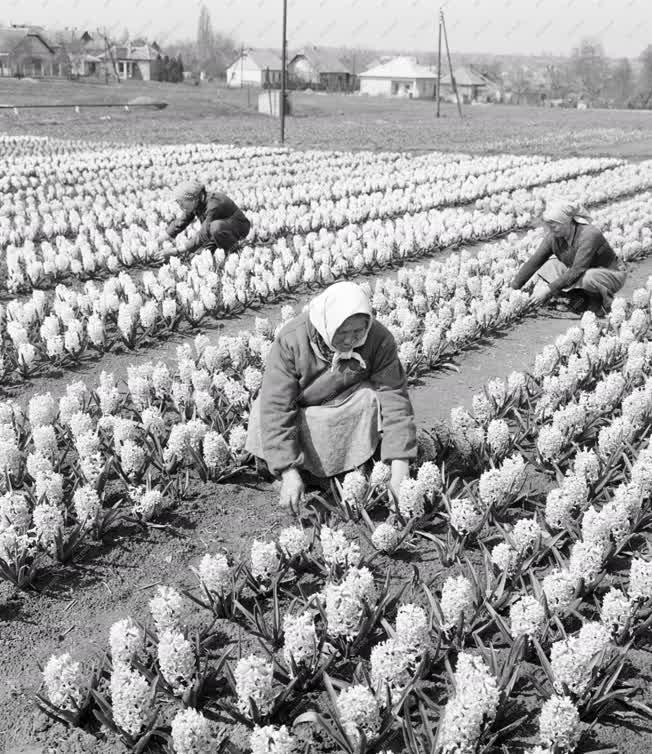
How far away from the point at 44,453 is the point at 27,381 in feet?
6.52

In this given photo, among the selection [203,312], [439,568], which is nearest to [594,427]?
[439,568]

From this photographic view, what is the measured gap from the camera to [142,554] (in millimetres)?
4379

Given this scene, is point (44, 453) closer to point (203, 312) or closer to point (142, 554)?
point (142, 554)

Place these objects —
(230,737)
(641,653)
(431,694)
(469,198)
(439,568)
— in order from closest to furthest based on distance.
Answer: (230,737)
(431,694)
(641,653)
(439,568)
(469,198)

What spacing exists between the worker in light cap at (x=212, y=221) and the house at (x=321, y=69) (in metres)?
87.3

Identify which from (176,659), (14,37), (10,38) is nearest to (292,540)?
(176,659)

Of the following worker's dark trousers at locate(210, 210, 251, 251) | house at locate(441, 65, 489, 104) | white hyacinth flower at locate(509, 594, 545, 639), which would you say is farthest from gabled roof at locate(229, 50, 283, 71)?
white hyacinth flower at locate(509, 594, 545, 639)

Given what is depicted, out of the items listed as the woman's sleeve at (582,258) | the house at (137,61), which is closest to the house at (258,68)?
the house at (137,61)

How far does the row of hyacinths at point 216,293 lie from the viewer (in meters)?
7.34

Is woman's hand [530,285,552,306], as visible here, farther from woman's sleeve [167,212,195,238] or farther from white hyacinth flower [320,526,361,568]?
white hyacinth flower [320,526,361,568]

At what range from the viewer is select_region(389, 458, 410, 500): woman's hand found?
4.49 m

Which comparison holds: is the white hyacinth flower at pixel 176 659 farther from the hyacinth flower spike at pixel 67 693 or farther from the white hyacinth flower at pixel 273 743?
the white hyacinth flower at pixel 273 743

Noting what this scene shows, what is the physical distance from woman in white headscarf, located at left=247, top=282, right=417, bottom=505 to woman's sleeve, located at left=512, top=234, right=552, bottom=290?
439 cm

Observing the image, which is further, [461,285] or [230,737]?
[461,285]
